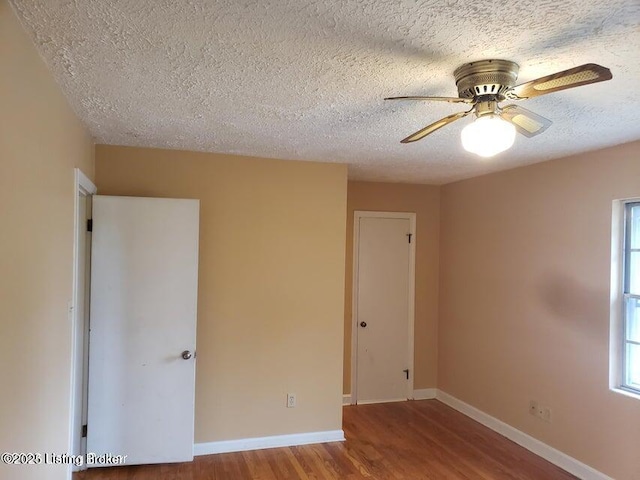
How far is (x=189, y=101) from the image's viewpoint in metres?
2.29

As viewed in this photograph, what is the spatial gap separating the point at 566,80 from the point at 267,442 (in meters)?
3.36

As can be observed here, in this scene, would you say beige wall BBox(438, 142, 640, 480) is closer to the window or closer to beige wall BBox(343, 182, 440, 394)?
the window

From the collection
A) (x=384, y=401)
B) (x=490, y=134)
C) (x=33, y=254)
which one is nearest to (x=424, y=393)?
(x=384, y=401)

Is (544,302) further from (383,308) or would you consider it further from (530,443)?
(383,308)

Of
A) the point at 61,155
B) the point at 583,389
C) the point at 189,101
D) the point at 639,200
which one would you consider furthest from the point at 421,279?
the point at 61,155

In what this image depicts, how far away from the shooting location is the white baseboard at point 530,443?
3172 mm

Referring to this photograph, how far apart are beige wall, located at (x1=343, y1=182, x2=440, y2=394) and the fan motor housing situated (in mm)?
3070

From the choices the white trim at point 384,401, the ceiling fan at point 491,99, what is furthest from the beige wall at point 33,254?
the white trim at point 384,401

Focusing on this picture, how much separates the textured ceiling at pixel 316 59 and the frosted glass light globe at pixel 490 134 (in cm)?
25

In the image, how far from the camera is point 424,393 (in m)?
5.00

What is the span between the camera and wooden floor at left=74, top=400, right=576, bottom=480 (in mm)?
3203

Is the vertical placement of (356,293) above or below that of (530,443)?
above

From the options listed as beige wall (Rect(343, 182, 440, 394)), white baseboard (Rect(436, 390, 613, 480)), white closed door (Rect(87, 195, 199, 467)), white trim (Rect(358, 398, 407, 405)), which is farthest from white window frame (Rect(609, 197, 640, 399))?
white closed door (Rect(87, 195, 199, 467))

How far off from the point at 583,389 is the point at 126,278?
11.4 feet
